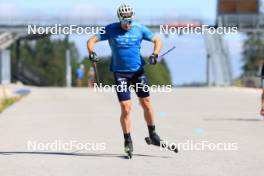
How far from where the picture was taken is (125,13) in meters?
9.86

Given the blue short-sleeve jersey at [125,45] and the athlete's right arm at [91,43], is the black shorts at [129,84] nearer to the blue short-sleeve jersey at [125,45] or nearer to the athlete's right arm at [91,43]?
the blue short-sleeve jersey at [125,45]

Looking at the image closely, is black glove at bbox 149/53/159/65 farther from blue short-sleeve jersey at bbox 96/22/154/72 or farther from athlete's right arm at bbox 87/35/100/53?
athlete's right arm at bbox 87/35/100/53

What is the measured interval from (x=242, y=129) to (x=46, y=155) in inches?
217

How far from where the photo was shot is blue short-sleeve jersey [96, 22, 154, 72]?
10086 millimetres

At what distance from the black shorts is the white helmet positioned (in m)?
0.76

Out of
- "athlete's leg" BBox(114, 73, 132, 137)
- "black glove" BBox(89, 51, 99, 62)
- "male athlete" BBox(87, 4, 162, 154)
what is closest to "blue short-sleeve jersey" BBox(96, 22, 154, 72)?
"male athlete" BBox(87, 4, 162, 154)

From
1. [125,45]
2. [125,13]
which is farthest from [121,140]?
[125,13]

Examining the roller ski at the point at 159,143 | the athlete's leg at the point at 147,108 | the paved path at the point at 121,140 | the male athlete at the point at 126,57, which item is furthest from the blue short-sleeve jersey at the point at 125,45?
the paved path at the point at 121,140

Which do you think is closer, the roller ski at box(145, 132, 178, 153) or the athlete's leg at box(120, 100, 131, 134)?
the athlete's leg at box(120, 100, 131, 134)

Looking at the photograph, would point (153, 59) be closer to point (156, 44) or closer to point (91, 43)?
point (156, 44)

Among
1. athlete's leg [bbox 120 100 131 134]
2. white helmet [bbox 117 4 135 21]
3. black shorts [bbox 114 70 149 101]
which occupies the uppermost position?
white helmet [bbox 117 4 135 21]

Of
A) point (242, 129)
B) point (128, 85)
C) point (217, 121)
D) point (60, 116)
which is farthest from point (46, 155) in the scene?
point (60, 116)

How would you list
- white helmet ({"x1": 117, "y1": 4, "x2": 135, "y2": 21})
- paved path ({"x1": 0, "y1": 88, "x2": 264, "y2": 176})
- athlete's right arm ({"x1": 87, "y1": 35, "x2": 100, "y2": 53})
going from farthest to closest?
athlete's right arm ({"x1": 87, "y1": 35, "x2": 100, "y2": 53}) → white helmet ({"x1": 117, "y1": 4, "x2": 135, "y2": 21}) → paved path ({"x1": 0, "y1": 88, "x2": 264, "y2": 176})

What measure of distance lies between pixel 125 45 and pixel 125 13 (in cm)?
46
